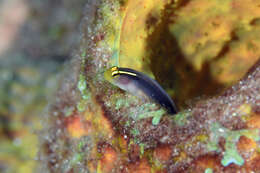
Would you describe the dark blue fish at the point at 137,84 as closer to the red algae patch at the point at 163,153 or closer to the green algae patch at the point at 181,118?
the green algae patch at the point at 181,118

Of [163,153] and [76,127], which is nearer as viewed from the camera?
[163,153]

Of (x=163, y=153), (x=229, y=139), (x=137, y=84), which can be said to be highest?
(x=137, y=84)

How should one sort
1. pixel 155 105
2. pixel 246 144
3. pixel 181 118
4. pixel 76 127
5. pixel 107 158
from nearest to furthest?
pixel 246 144 → pixel 181 118 → pixel 155 105 → pixel 107 158 → pixel 76 127

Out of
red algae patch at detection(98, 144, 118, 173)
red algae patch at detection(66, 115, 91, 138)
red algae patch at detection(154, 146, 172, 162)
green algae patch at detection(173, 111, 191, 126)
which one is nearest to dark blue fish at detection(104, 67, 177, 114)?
green algae patch at detection(173, 111, 191, 126)

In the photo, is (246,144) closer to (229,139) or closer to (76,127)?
(229,139)

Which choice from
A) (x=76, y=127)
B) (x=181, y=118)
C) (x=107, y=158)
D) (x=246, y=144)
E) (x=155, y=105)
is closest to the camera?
(x=246, y=144)

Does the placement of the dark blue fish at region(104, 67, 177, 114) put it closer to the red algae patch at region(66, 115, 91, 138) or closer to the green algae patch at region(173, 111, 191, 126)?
the green algae patch at region(173, 111, 191, 126)

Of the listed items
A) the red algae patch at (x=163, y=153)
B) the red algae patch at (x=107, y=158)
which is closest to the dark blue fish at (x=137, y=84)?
the red algae patch at (x=163, y=153)

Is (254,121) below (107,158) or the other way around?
the other way around

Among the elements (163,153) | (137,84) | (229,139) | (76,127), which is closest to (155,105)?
(137,84)
